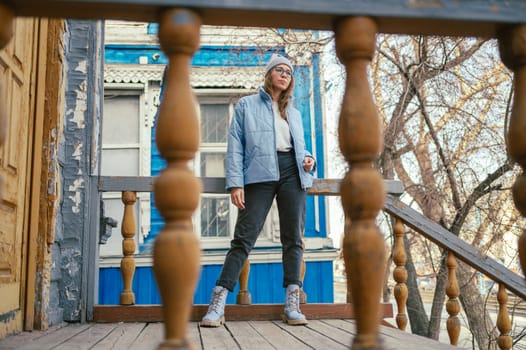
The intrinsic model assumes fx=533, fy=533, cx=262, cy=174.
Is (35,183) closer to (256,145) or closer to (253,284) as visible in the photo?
(256,145)

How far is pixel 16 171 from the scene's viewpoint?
2.47m

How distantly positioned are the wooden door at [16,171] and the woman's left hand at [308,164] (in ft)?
4.73

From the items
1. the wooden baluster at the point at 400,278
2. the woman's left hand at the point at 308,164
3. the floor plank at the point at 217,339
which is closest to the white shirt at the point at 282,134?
the woman's left hand at the point at 308,164

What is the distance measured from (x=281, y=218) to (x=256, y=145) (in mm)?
439

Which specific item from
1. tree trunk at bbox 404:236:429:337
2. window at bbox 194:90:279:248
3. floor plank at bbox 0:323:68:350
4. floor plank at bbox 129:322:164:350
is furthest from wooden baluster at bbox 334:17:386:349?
tree trunk at bbox 404:236:429:337

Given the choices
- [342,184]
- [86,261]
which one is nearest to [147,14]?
[342,184]

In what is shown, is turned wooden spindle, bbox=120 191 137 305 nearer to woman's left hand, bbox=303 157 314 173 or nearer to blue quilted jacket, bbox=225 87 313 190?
blue quilted jacket, bbox=225 87 313 190

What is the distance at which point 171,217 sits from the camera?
1.06 m

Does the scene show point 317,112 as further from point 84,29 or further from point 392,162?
point 84,29

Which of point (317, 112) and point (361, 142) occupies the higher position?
point (317, 112)

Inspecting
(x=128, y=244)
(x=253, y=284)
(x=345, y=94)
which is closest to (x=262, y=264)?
(x=253, y=284)

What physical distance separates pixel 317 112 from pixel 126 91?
241 centimetres

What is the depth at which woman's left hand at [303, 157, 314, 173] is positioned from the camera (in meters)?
2.99

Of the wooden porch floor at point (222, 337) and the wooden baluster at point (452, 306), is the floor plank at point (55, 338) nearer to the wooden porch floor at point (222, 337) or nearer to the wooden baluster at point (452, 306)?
the wooden porch floor at point (222, 337)
